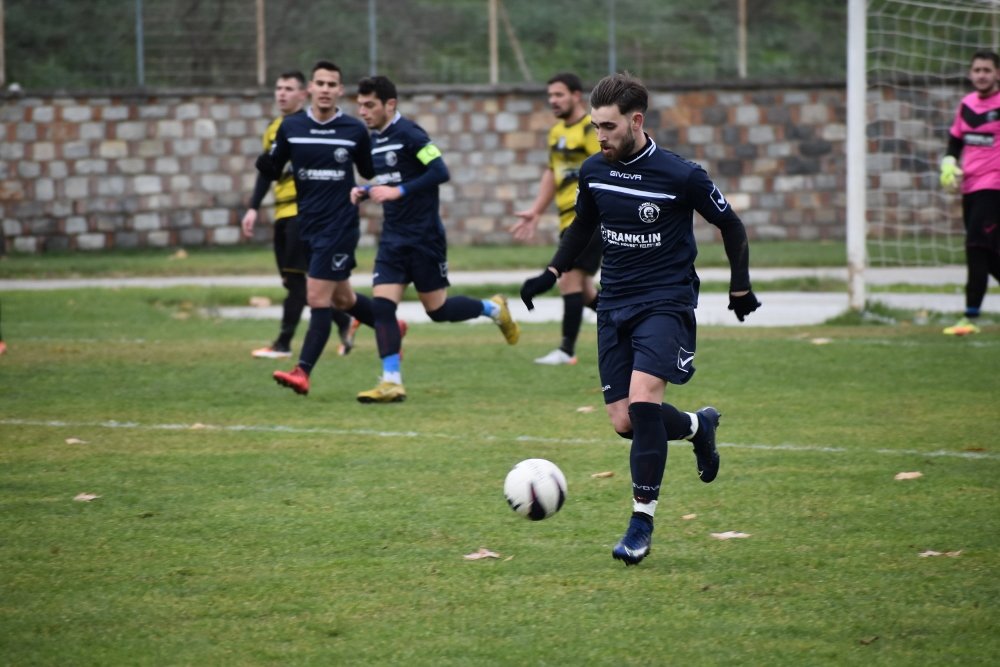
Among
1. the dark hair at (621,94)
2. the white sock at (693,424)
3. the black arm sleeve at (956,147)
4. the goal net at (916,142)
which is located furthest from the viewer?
the goal net at (916,142)

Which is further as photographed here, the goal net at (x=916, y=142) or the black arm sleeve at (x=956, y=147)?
the goal net at (x=916, y=142)

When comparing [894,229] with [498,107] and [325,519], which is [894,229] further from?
[325,519]

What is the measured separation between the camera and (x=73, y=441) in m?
8.03

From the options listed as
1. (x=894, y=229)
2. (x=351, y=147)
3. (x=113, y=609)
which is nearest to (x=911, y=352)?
(x=351, y=147)

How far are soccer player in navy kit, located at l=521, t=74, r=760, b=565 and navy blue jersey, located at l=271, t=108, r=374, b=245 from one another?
4.02 metres

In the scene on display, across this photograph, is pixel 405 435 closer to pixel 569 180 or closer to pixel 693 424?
pixel 693 424

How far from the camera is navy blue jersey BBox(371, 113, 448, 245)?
968 centimetres

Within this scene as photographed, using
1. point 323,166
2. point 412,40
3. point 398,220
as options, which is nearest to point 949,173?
point 398,220

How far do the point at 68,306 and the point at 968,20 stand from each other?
36.5 ft

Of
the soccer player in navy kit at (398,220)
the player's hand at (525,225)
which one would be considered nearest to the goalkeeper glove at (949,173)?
the player's hand at (525,225)

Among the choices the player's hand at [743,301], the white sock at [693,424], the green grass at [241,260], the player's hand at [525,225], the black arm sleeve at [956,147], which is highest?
the black arm sleeve at [956,147]

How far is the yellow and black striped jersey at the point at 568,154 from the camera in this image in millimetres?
11344

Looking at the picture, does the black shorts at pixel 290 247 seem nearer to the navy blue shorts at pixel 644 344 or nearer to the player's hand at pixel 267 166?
the player's hand at pixel 267 166

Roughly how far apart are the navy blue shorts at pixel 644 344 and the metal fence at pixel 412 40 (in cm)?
1740
